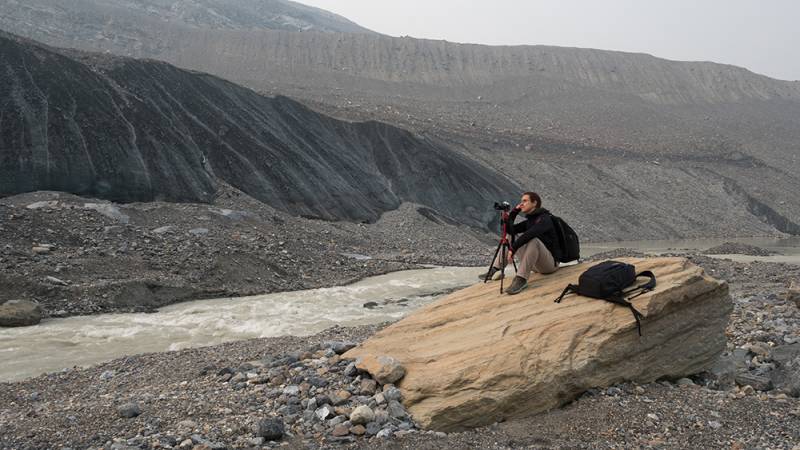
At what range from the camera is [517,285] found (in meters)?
7.11

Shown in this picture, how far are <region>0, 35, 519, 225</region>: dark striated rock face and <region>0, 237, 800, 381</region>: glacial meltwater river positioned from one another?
8.97m

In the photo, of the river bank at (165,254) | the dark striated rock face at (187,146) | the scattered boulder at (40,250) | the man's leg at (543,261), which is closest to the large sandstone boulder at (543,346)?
the man's leg at (543,261)

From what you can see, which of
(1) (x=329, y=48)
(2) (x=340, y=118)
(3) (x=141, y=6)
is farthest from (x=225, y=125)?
(3) (x=141, y=6)

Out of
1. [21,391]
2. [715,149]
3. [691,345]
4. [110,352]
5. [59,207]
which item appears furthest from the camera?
[715,149]

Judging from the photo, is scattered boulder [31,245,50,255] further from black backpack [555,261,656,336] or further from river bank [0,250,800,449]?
black backpack [555,261,656,336]

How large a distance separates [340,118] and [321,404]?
1346 inches

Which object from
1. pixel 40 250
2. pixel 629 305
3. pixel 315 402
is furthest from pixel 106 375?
pixel 40 250

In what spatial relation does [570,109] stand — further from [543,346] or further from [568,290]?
[543,346]

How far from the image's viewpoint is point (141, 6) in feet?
318

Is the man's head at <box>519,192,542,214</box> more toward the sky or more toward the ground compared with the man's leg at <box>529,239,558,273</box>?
more toward the sky

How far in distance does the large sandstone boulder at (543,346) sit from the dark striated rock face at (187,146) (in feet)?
60.7

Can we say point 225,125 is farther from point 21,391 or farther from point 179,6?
point 179,6

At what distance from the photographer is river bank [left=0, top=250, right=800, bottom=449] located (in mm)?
5094

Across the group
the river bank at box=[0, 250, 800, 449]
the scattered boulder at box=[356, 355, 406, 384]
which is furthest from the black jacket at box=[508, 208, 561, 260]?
the scattered boulder at box=[356, 355, 406, 384]
